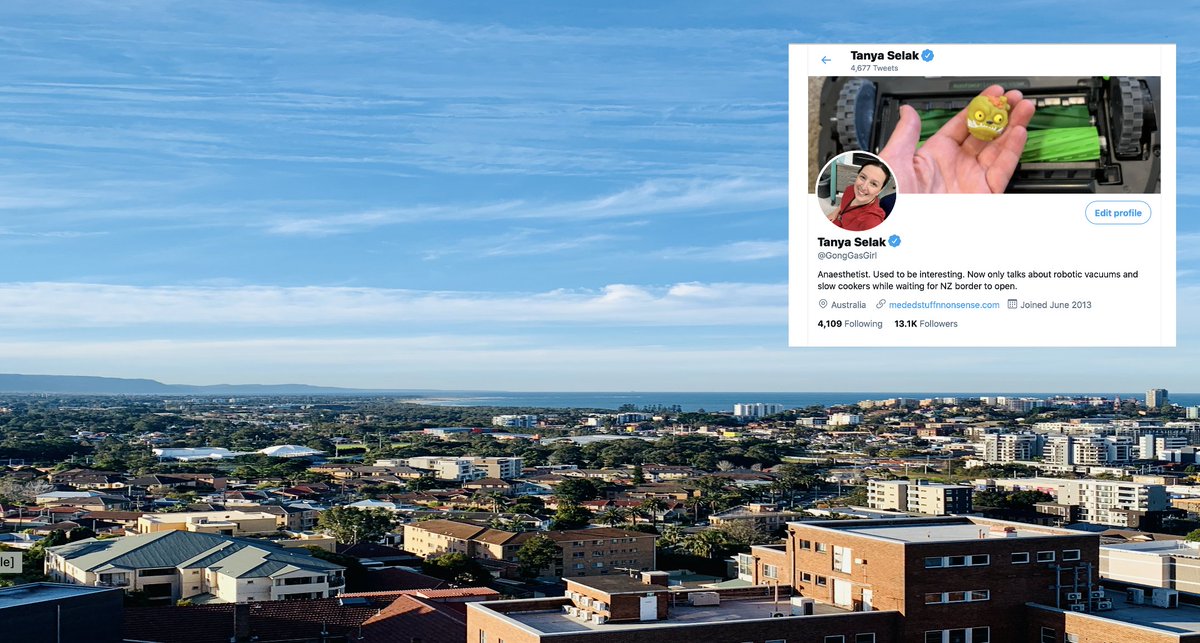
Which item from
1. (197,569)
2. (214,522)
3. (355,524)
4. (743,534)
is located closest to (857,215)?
(197,569)

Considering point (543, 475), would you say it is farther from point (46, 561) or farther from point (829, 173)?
point (829, 173)

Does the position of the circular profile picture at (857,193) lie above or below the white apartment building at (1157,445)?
above

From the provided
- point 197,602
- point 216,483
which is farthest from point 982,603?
point 216,483

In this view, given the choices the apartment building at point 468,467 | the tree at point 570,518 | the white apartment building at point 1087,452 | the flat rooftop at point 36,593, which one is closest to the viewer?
the flat rooftop at point 36,593

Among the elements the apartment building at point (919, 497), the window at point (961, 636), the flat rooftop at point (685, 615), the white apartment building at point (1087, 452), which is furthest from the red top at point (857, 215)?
the white apartment building at point (1087, 452)

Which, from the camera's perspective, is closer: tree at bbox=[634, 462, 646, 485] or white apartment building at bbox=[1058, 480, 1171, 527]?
white apartment building at bbox=[1058, 480, 1171, 527]

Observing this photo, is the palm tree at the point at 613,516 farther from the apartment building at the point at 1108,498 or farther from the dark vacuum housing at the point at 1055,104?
the dark vacuum housing at the point at 1055,104

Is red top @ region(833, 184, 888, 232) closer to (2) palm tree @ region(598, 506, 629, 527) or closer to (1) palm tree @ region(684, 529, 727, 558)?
(1) palm tree @ region(684, 529, 727, 558)

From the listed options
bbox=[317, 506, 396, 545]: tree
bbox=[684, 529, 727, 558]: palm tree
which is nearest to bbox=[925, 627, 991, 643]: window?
bbox=[684, 529, 727, 558]: palm tree

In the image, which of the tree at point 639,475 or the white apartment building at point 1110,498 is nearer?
the white apartment building at point 1110,498
